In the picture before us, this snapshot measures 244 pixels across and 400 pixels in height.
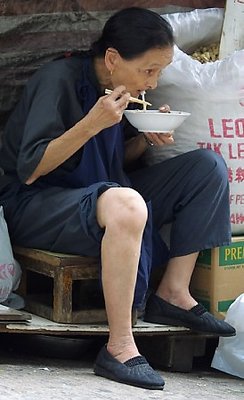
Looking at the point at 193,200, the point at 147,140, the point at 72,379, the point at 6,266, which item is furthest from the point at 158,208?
the point at 72,379

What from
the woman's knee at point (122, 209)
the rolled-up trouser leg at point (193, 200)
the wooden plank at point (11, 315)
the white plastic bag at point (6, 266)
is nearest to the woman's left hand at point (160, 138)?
the rolled-up trouser leg at point (193, 200)

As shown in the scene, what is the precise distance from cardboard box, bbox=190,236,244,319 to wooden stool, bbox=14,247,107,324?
1.36 ft

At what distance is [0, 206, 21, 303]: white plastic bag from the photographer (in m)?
3.88

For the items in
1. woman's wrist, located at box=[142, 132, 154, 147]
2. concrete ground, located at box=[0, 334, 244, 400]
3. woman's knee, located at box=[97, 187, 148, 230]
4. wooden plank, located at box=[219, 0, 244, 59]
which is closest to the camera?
concrete ground, located at box=[0, 334, 244, 400]

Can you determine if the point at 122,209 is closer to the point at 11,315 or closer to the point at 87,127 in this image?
the point at 87,127

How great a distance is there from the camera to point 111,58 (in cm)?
390

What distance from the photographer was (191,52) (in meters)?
4.47

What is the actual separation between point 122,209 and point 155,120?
40 centimetres

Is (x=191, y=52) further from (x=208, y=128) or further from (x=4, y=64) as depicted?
(x=4, y=64)

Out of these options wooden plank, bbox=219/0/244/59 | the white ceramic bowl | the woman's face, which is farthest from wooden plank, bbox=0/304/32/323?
wooden plank, bbox=219/0/244/59

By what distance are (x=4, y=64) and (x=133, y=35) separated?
2.49ft

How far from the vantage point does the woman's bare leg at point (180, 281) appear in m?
4.05

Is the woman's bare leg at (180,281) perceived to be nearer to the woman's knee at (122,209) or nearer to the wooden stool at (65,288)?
the wooden stool at (65,288)

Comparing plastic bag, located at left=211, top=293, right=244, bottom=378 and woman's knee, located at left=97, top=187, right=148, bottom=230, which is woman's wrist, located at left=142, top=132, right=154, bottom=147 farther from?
plastic bag, located at left=211, top=293, right=244, bottom=378
